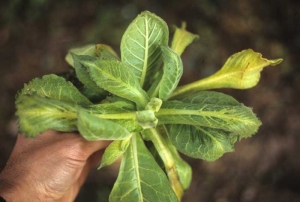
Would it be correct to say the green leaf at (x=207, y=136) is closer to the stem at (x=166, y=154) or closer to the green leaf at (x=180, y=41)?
the stem at (x=166, y=154)

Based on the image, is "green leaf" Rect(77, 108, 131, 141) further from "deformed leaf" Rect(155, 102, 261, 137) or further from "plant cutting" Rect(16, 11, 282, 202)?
"deformed leaf" Rect(155, 102, 261, 137)

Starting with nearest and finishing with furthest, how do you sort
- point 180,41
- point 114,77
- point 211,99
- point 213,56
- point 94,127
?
→ 1. point 94,127
2. point 114,77
3. point 211,99
4. point 180,41
5. point 213,56

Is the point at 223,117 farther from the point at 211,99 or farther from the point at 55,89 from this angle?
the point at 55,89

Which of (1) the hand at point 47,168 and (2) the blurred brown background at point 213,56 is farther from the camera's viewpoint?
(2) the blurred brown background at point 213,56

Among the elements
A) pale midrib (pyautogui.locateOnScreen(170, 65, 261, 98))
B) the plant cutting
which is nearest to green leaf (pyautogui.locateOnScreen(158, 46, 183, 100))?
the plant cutting

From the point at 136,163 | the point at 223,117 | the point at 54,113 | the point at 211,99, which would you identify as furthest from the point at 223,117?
the point at 54,113

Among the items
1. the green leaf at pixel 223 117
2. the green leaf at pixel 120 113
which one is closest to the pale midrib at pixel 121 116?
the green leaf at pixel 120 113
